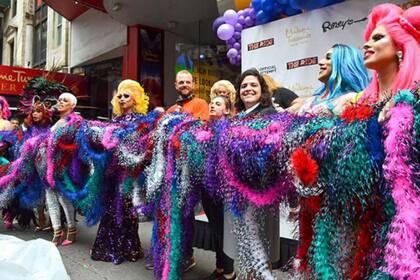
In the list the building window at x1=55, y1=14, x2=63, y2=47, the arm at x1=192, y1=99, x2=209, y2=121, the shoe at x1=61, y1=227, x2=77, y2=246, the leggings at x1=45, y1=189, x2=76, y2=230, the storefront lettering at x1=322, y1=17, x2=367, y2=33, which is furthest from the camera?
the building window at x1=55, y1=14, x2=63, y2=47

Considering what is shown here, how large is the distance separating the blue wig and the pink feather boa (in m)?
1.06

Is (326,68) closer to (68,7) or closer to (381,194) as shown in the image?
(381,194)

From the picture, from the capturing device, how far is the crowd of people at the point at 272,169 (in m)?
1.51

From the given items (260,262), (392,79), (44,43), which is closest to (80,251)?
(260,262)

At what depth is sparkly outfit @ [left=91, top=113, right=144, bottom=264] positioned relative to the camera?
362cm

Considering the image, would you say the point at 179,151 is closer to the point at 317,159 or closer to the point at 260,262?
the point at 260,262

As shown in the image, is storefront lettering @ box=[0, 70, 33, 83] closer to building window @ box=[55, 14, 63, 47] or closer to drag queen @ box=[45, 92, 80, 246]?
building window @ box=[55, 14, 63, 47]

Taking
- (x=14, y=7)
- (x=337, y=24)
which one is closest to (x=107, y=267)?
(x=337, y=24)

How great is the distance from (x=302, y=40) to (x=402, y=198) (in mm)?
4044

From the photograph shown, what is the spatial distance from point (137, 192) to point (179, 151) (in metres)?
0.86

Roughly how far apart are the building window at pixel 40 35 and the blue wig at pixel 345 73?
55.7 ft

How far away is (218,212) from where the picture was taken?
2.93m

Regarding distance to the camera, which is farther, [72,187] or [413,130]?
[72,187]

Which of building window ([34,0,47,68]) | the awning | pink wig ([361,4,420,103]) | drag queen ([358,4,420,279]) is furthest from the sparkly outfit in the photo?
building window ([34,0,47,68])
